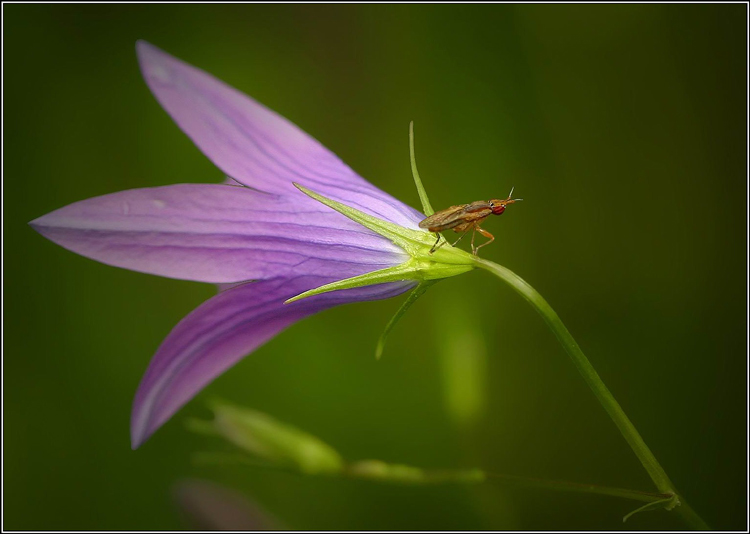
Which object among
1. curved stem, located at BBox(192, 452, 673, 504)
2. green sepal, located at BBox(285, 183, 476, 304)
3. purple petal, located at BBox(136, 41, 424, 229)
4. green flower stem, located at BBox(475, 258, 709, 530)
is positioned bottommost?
curved stem, located at BBox(192, 452, 673, 504)

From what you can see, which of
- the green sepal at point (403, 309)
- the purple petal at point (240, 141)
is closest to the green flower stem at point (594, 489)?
the green sepal at point (403, 309)

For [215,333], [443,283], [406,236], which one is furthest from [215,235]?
[443,283]

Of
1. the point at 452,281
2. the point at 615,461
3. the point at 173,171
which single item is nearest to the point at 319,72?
the point at 173,171

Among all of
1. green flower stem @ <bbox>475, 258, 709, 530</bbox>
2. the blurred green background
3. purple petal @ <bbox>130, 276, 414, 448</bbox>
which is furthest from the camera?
the blurred green background

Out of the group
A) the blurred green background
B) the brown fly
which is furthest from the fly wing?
the blurred green background

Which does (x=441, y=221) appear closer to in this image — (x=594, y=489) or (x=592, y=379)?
(x=592, y=379)

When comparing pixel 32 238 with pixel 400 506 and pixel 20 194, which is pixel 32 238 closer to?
pixel 20 194

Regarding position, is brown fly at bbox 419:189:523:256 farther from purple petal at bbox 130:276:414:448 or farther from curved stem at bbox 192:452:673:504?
curved stem at bbox 192:452:673:504
